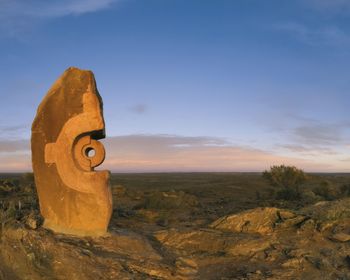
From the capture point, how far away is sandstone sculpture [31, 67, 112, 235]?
925 cm

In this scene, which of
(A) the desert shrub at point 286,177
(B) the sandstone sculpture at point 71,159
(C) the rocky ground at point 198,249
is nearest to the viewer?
(C) the rocky ground at point 198,249

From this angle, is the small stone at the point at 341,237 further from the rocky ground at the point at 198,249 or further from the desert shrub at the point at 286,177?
the desert shrub at the point at 286,177

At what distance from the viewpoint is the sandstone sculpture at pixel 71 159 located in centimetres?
925

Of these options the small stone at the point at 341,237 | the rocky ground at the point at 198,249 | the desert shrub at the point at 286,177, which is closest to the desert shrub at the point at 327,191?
the desert shrub at the point at 286,177

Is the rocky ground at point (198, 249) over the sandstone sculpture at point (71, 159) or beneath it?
beneath

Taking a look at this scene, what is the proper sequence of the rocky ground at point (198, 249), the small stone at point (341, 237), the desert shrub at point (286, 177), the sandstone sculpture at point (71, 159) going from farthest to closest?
the desert shrub at point (286, 177)
the small stone at point (341, 237)
the sandstone sculpture at point (71, 159)
the rocky ground at point (198, 249)

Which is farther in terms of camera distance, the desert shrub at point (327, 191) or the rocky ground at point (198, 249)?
the desert shrub at point (327, 191)

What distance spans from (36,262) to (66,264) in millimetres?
527

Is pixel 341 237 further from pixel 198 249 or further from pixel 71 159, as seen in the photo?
pixel 71 159

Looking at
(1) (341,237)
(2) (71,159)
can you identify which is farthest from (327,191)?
(2) (71,159)

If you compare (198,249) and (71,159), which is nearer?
(71,159)

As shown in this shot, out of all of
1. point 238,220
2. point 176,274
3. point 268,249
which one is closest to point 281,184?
point 238,220

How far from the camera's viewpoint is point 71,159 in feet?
30.6

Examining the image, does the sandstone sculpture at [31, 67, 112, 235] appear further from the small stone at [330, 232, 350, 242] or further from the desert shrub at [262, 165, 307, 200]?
the desert shrub at [262, 165, 307, 200]
